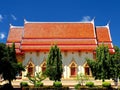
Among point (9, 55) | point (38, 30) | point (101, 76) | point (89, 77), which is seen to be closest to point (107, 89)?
point (101, 76)

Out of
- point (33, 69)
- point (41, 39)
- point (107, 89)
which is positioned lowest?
point (107, 89)

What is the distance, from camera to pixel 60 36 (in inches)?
1922

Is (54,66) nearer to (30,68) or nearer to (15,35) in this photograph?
(30,68)

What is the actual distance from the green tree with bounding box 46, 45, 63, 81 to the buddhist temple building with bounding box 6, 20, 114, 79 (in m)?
5.38

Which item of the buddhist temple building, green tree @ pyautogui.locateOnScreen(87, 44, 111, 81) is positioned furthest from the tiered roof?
green tree @ pyautogui.locateOnScreen(87, 44, 111, 81)

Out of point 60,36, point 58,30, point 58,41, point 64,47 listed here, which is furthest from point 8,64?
point 58,30

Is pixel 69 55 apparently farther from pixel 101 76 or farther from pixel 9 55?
pixel 9 55

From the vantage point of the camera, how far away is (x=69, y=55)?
47.0 m

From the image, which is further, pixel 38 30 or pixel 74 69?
pixel 38 30

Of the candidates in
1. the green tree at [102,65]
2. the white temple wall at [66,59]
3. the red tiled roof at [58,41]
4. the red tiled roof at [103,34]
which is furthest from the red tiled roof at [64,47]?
the green tree at [102,65]

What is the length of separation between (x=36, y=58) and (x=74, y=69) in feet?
18.2

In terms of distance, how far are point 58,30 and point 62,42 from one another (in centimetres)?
295

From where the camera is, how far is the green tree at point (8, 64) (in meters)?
35.7

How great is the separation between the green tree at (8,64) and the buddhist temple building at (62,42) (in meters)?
7.44
